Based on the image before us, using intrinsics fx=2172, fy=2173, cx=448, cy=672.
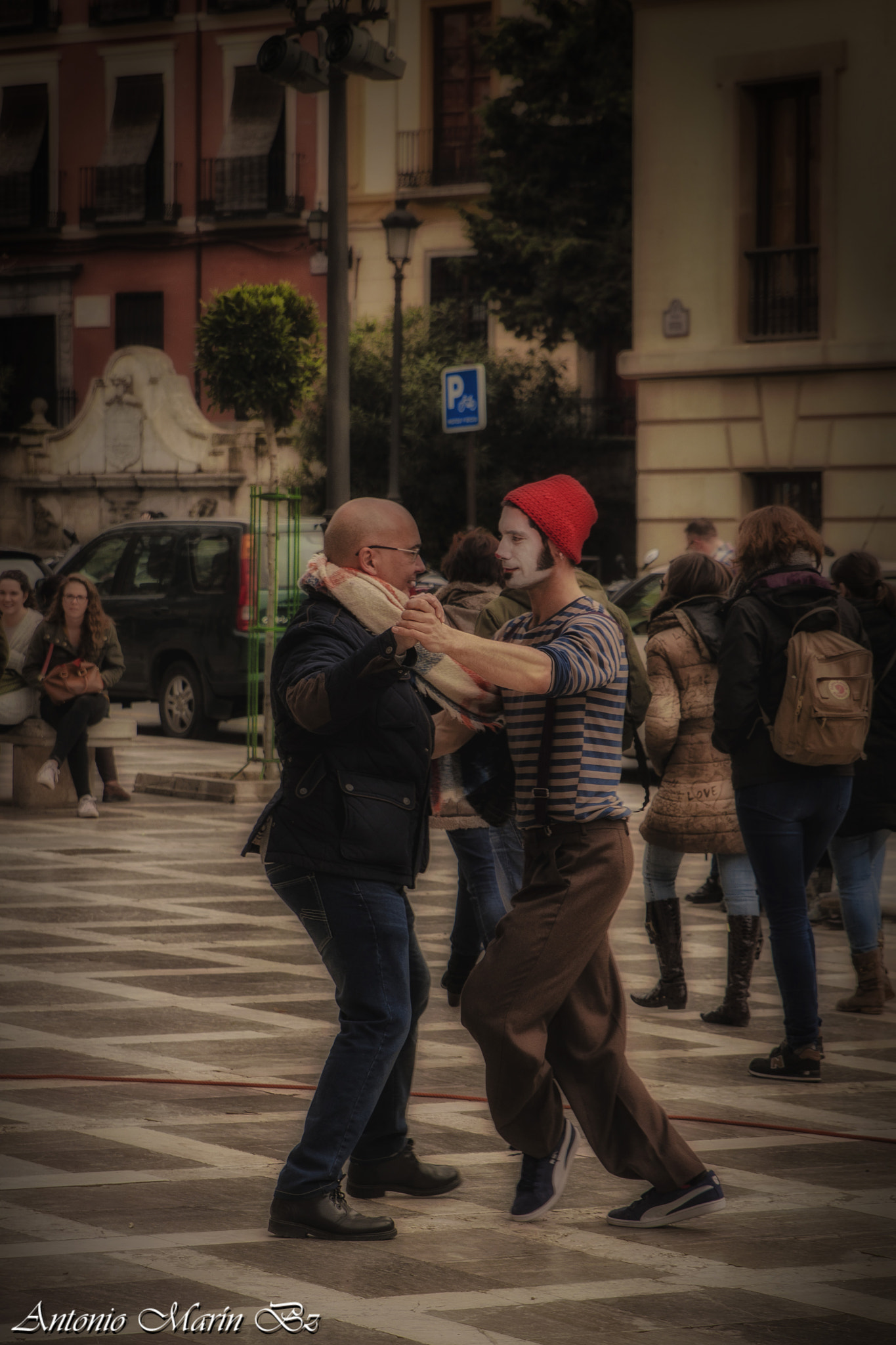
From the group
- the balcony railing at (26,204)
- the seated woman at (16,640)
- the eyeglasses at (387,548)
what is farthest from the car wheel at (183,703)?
the balcony railing at (26,204)

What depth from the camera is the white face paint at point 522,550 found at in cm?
514

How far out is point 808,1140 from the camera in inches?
245

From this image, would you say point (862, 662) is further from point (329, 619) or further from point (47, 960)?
point (47, 960)

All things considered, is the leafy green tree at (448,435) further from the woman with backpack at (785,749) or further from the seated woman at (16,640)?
the woman with backpack at (785,749)

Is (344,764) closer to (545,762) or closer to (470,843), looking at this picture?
(545,762)

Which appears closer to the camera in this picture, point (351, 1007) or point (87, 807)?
point (351, 1007)

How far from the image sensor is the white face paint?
5.14 m

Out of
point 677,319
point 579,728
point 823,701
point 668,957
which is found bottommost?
point 668,957

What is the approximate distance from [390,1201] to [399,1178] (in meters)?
0.06

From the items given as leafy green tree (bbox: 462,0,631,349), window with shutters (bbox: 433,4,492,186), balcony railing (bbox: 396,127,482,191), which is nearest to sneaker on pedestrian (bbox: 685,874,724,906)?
leafy green tree (bbox: 462,0,631,349)

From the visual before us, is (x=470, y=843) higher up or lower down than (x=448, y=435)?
lower down

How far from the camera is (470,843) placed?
7.95 metres

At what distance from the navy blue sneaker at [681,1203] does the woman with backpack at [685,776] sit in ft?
9.08

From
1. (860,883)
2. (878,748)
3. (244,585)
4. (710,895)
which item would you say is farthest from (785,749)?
(244,585)
